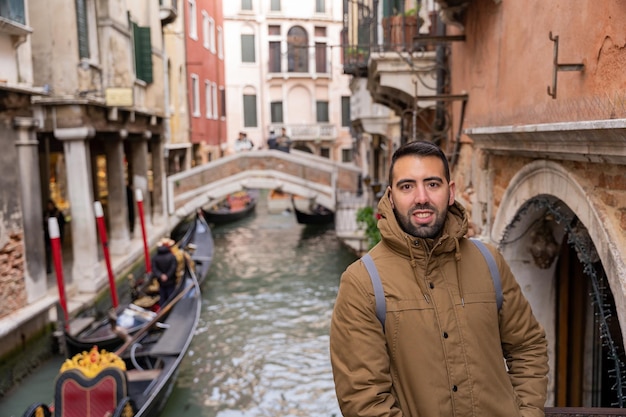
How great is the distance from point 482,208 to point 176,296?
4.75m

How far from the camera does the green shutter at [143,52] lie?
10750 mm

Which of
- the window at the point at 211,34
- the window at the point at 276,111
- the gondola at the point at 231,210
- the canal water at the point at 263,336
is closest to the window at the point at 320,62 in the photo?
the window at the point at 276,111

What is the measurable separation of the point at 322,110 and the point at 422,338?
24076 mm

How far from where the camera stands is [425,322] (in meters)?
1.52

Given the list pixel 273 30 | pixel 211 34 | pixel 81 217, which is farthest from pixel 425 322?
pixel 273 30

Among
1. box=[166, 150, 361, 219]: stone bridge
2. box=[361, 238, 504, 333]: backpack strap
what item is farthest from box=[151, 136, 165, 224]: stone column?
box=[361, 238, 504, 333]: backpack strap

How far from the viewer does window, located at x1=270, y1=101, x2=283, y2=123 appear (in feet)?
81.7

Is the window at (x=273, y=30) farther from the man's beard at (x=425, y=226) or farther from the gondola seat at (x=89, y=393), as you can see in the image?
the man's beard at (x=425, y=226)

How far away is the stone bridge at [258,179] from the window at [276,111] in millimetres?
11471

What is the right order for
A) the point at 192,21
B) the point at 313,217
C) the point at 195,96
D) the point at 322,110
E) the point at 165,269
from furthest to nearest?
the point at 322,110, the point at 195,96, the point at 192,21, the point at 313,217, the point at 165,269

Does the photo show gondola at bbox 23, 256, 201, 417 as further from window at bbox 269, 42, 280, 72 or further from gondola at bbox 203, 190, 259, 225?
window at bbox 269, 42, 280, 72

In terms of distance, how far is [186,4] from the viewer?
52.6ft

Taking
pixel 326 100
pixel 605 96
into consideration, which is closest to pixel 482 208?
pixel 605 96

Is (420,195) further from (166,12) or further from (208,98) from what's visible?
(208,98)
